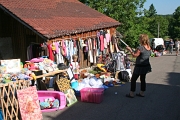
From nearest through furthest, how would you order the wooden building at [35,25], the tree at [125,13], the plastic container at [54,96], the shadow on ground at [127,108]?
1. the shadow on ground at [127,108]
2. the plastic container at [54,96]
3. the wooden building at [35,25]
4. the tree at [125,13]

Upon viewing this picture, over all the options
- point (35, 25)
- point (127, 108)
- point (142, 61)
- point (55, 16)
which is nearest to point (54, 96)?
point (127, 108)

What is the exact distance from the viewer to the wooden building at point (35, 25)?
1021 cm

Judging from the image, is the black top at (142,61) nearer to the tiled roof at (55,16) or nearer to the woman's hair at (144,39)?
the woman's hair at (144,39)

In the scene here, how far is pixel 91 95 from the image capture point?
24.2 ft

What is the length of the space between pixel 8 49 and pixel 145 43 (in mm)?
7652

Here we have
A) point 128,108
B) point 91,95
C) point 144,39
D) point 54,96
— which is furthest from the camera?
point 91,95

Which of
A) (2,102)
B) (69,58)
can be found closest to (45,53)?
(69,58)

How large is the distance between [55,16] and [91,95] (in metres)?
6.60

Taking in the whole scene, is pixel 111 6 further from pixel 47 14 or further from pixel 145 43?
pixel 145 43

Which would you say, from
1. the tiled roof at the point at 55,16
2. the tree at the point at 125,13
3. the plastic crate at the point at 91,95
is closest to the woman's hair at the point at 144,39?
the plastic crate at the point at 91,95

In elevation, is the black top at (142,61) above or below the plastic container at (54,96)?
above

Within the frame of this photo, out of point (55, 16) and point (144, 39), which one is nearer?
point (144, 39)

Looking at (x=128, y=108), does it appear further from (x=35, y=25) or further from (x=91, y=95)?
(x=35, y=25)

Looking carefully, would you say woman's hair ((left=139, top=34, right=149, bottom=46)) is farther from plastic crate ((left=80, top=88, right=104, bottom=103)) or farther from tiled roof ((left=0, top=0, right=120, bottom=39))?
tiled roof ((left=0, top=0, right=120, bottom=39))
